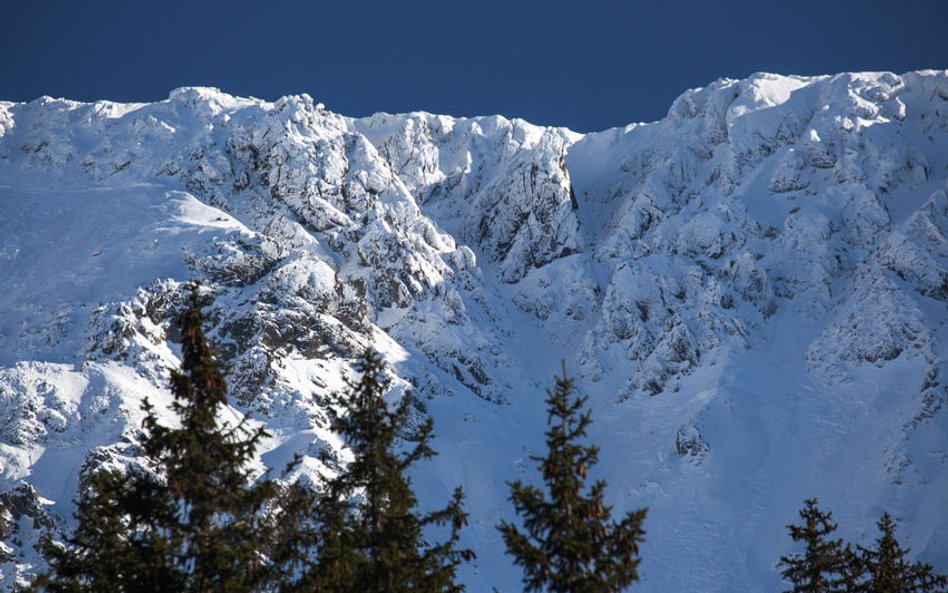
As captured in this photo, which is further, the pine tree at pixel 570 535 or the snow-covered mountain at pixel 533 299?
the snow-covered mountain at pixel 533 299

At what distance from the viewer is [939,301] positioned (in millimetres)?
98312

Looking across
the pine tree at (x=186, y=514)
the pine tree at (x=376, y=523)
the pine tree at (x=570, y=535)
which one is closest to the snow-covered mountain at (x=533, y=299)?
the pine tree at (x=186, y=514)

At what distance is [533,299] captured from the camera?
134625mm

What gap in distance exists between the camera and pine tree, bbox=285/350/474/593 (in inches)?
752

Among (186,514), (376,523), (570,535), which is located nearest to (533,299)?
(376,523)

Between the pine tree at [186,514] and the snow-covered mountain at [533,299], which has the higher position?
the snow-covered mountain at [533,299]

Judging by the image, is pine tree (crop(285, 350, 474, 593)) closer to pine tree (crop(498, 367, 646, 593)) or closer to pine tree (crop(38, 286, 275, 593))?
pine tree (crop(38, 286, 275, 593))

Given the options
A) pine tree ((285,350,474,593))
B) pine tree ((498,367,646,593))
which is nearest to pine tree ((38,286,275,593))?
pine tree ((285,350,474,593))

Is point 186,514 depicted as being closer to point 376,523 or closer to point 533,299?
point 376,523

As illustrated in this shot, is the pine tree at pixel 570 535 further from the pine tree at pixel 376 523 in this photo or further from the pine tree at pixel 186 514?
the pine tree at pixel 186 514

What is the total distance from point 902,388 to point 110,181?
10484cm

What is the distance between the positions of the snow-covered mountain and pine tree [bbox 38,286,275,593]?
49.6 metres

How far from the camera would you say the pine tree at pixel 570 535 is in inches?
682

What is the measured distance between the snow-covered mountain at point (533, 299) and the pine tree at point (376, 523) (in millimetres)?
50579
